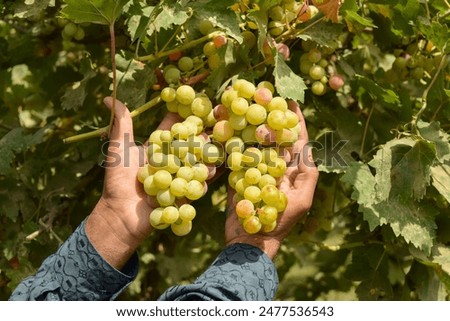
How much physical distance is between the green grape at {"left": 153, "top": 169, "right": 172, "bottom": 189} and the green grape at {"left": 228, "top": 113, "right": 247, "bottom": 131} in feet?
0.65

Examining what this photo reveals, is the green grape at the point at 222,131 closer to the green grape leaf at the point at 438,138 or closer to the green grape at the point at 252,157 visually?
the green grape at the point at 252,157

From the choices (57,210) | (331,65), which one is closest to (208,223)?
(57,210)

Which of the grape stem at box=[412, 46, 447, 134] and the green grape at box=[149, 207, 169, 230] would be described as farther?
the grape stem at box=[412, 46, 447, 134]

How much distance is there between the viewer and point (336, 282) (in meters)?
2.85

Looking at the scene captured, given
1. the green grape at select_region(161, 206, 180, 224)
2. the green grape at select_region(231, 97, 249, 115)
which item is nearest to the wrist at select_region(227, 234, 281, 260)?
the green grape at select_region(161, 206, 180, 224)

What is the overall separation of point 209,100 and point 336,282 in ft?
4.69

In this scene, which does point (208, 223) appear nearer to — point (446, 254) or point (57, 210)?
point (57, 210)

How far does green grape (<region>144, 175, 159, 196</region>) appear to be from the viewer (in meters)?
1.60

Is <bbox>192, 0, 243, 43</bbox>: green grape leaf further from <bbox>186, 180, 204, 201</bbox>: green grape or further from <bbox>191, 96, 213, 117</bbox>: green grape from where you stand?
<bbox>186, 180, 204, 201</bbox>: green grape

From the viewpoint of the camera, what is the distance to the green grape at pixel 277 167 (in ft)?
5.27

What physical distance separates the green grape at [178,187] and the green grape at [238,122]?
→ 183 mm

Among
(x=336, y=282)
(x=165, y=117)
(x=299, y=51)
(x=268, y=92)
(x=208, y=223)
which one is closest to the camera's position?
(x=268, y=92)

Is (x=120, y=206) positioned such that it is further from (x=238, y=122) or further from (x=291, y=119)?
(x=291, y=119)

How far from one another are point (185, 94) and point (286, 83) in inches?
9.9
